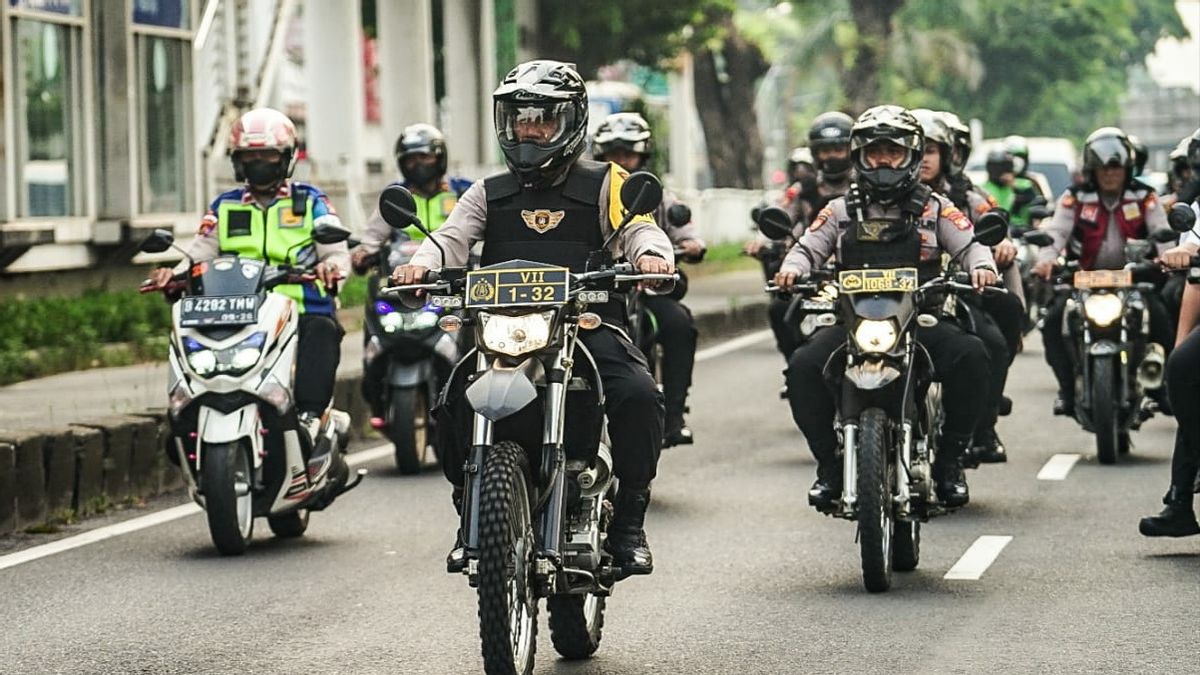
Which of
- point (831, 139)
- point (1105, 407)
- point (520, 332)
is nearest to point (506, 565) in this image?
point (520, 332)

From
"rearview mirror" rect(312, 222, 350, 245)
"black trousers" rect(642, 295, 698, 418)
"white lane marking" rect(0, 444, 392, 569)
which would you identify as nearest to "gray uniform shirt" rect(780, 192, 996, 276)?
"rearview mirror" rect(312, 222, 350, 245)

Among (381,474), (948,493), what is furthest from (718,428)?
(948,493)

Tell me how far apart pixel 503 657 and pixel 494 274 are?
3.56 ft

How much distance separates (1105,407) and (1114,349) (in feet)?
1.11

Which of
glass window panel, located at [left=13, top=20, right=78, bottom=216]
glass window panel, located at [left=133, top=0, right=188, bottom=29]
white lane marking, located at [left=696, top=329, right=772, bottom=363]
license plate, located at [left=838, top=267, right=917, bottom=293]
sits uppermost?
glass window panel, located at [left=133, top=0, right=188, bottom=29]

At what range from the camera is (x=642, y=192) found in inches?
299

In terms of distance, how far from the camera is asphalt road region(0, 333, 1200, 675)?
8.20 metres

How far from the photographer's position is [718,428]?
16.3m

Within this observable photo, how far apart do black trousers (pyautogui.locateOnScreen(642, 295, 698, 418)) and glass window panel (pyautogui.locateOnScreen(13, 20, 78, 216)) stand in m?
8.82

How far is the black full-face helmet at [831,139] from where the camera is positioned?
47.3ft

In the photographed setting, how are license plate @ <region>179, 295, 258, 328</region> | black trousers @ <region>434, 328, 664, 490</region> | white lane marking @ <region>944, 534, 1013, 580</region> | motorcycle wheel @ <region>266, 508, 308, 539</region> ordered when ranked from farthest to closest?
1. motorcycle wheel @ <region>266, 508, 308, 539</region>
2. license plate @ <region>179, 295, 258, 328</region>
3. white lane marking @ <region>944, 534, 1013, 580</region>
4. black trousers @ <region>434, 328, 664, 490</region>

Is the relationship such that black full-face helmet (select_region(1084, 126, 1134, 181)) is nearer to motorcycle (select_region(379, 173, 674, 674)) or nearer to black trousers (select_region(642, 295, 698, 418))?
black trousers (select_region(642, 295, 698, 418))

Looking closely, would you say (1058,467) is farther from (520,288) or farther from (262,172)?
(520,288)

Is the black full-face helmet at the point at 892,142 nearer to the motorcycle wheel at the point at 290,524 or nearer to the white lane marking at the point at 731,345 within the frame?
the motorcycle wheel at the point at 290,524
